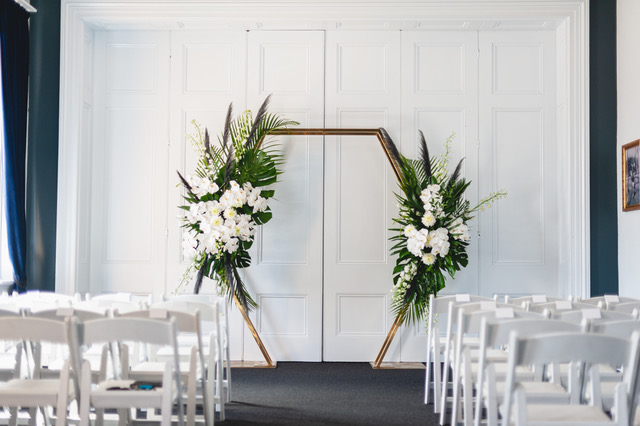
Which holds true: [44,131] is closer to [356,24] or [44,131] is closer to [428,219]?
[356,24]

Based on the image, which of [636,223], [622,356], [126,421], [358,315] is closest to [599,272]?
[636,223]

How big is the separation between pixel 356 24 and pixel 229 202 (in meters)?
2.30

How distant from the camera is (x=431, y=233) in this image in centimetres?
595

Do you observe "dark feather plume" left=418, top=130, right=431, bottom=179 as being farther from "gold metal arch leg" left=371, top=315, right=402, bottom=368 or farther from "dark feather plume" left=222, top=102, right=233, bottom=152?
"dark feather plume" left=222, top=102, right=233, bottom=152

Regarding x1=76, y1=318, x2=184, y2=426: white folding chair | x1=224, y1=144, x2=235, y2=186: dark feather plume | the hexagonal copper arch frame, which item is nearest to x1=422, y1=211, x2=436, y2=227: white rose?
the hexagonal copper arch frame

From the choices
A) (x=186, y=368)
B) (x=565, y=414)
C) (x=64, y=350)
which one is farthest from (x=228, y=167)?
(x=565, y=414)

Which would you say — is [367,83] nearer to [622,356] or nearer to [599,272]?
[599,272]

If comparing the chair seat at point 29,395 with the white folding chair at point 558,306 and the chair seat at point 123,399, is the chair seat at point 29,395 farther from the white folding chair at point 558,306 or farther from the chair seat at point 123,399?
the white folding chair at point 558,306

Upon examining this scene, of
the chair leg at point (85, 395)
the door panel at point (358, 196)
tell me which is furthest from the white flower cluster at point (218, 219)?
the chair leg at point (85, 395)

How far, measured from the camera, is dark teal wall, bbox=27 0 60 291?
21.1 ft

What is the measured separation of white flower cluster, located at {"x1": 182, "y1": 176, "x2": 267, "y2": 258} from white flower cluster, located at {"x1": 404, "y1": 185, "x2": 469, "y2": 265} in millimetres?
1446

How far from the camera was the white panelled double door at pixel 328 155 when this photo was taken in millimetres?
6742

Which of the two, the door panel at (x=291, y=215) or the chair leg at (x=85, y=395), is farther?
the door panel at (x=291, y=215)

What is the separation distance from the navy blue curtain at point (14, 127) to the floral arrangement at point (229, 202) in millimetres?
1491
